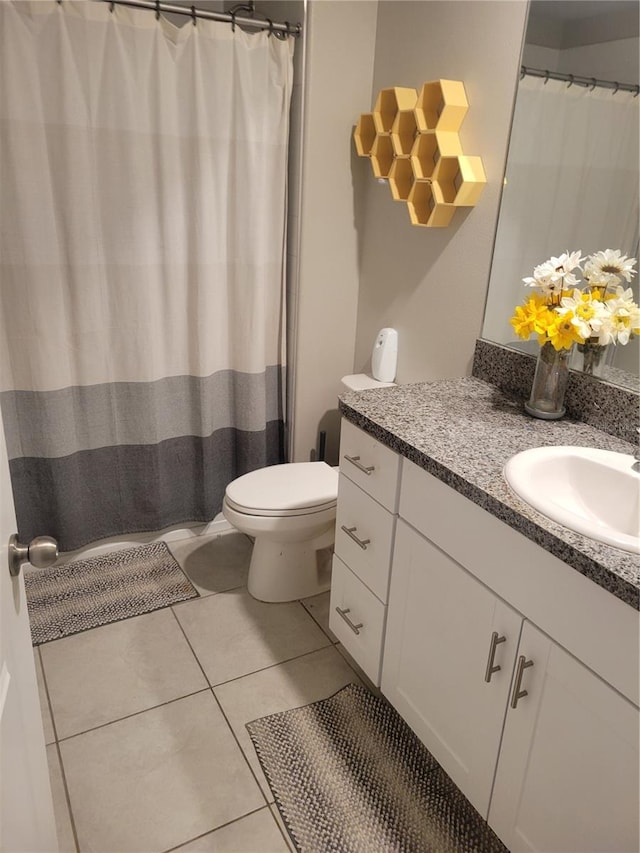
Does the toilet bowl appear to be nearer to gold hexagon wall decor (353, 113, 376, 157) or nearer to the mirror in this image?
the mirror

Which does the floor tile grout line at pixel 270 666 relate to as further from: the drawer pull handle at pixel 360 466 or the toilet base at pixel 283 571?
the drawer pull handle at pixel 360 466

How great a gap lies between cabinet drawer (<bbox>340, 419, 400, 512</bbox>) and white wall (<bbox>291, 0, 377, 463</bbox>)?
0.91 meters

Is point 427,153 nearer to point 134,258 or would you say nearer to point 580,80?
point 580,80

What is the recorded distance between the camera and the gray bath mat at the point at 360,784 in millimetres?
1527

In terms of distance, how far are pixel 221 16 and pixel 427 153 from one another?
0.82 m

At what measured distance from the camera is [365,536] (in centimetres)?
170

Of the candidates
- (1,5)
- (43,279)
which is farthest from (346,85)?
(43,279)

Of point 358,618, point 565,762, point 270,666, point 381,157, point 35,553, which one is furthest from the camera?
point 381,157

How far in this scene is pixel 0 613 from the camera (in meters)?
0.87

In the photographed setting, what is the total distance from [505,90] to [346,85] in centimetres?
72

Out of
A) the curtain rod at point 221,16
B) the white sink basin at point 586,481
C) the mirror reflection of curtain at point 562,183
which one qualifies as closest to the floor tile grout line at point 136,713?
the white sink basin at point 586,481

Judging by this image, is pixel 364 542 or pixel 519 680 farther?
pixel 364 542

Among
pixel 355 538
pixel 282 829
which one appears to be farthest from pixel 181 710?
pixel 355 538

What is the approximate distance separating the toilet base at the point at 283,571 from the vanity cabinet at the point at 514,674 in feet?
2.27
